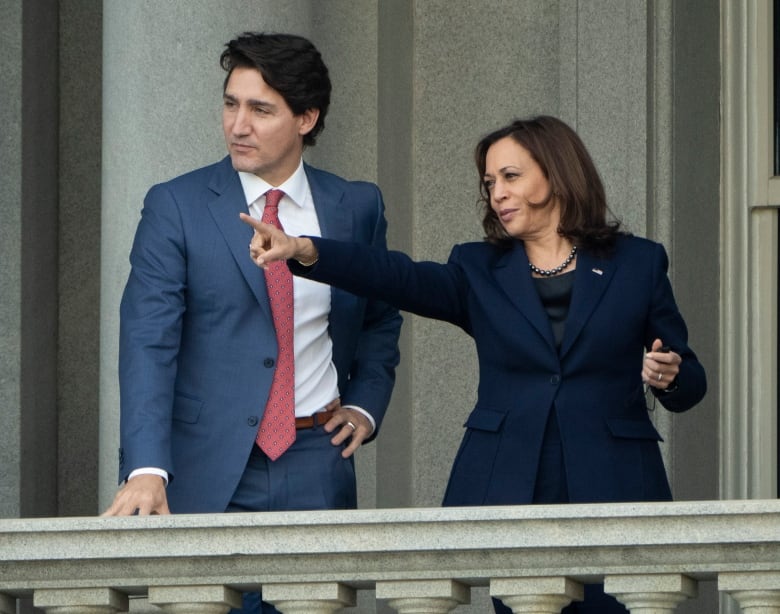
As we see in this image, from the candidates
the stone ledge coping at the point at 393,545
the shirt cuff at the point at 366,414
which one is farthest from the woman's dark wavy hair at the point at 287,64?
the stone ledge coping at the point at 393,545

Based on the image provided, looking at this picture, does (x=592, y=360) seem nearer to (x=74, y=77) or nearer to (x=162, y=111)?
(x=162, y=111)

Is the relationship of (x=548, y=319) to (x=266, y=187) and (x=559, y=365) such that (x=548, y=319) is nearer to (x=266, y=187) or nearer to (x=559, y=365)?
(x=559, y=365)

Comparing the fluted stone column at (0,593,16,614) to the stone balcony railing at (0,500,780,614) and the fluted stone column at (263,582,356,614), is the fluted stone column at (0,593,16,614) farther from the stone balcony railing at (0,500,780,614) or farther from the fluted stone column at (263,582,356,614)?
the fluted stone column at (263,582,356,614)

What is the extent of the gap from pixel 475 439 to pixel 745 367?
10.4 ft

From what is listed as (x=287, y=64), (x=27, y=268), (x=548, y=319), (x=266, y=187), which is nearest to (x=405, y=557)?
(x=548, y=319)

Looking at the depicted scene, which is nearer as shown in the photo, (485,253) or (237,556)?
(237,556)

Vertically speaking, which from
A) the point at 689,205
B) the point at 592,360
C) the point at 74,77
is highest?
the point at 74,77

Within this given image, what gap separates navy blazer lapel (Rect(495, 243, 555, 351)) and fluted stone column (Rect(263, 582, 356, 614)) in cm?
104

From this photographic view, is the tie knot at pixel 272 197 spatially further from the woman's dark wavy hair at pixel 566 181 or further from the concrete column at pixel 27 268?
the concrete column at pixel 27 268

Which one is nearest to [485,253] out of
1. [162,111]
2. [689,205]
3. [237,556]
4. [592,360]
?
[592,360]

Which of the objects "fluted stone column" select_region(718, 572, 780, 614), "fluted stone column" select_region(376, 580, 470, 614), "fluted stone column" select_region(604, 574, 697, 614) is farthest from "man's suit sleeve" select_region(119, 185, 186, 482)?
"fluted stone column" select_region(718, 572, 780, 614)

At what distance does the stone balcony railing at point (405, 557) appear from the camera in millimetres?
5070

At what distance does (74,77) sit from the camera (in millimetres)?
9156

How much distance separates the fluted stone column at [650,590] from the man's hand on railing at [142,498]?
4.41 ft
